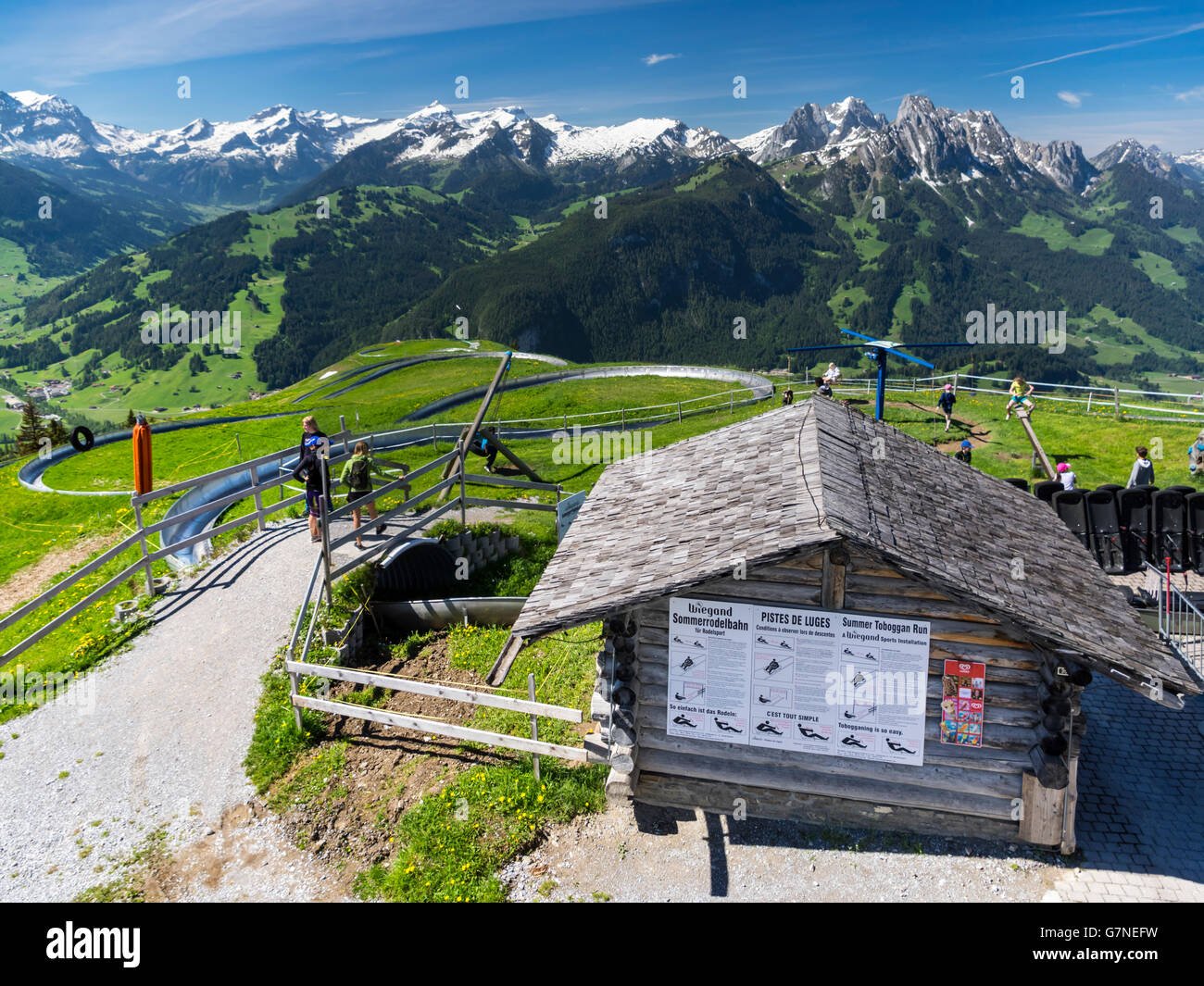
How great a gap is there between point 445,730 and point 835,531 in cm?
640

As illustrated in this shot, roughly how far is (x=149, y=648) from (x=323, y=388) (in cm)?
5029

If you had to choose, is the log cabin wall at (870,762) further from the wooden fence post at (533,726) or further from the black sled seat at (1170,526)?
the black sled seat at (1170,526)

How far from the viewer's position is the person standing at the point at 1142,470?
1917 cm

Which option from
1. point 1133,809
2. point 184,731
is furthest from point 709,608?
point 184,731

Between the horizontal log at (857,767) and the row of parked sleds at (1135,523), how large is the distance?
32.9ft

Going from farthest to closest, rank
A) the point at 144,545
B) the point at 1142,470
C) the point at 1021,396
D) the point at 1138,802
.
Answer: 1. the point at 1021,396
2. the point at 1142,470
3. the point at 144,545
4. the point at 1138,802

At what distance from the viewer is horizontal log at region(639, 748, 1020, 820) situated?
989cm

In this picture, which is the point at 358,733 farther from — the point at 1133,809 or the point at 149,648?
the point at 1133,809

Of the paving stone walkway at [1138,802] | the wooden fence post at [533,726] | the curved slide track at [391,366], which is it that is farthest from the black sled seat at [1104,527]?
the curved slide track at [391,366]

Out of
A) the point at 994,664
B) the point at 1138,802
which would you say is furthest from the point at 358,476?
the point at 1138,802

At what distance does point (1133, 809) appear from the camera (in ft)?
34.5

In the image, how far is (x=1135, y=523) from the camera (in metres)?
17.6

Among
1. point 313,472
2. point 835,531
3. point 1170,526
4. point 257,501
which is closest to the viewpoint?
point 835,531

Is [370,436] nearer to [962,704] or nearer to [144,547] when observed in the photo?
[144,547]
